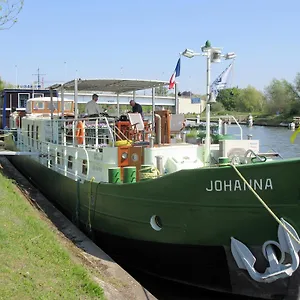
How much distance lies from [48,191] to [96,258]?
5611 mm

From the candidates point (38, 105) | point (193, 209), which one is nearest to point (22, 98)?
point (38, 105)

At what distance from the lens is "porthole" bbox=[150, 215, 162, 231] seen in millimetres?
7094

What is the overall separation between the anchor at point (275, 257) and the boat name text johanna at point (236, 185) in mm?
506

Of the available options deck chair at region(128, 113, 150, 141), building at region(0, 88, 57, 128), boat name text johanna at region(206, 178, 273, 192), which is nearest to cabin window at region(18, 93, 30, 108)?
building at region(0, 88, 57, 128)

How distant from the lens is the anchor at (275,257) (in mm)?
5766

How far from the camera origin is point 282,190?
19.0 feet

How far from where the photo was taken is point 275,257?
233 inches

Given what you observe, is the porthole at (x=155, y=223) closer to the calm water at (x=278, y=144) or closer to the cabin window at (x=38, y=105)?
the calm water at (x=278, y=144)

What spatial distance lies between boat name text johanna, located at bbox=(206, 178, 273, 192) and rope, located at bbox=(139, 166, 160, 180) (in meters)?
1.45

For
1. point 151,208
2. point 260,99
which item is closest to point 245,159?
point 151,208

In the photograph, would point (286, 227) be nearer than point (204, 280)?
Yes

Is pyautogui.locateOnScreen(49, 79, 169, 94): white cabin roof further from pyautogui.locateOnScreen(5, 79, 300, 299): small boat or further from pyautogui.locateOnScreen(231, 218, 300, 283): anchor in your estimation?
pyautogui.locateOnScreen(231, 218, 300, 283): anchor

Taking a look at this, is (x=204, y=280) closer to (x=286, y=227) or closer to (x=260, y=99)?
(x=286, y=227)

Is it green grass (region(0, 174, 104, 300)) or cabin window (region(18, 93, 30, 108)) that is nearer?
green grass (region(0, 174, 104, 300))
